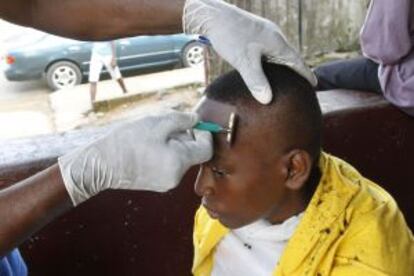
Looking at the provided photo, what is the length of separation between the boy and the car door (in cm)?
901

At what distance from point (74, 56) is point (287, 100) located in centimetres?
904

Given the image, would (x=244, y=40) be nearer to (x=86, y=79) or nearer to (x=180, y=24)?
(x=180, y=24)

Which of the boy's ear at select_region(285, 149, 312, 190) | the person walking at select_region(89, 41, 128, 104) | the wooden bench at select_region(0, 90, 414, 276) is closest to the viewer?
the boy's ear at select_region(285, 149, 312, 190)

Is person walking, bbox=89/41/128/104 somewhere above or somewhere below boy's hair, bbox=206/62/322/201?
below

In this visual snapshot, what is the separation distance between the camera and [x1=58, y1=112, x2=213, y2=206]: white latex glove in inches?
48.3

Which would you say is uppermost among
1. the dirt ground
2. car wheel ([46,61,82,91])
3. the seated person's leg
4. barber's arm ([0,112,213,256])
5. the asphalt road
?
barber's arm ([0,112,213,256])

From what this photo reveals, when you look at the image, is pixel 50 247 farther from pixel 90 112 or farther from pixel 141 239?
pixel 90 112

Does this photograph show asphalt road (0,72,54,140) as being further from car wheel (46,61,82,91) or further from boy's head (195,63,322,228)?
boy's head (195,63,322,228)

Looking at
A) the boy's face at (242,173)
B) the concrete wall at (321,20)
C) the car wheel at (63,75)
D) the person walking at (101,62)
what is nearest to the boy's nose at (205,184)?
the boy's face at (242,173)

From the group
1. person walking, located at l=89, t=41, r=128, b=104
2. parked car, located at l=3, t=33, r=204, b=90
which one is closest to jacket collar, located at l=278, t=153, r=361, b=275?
person walking, located at l=89, t=41, r=128, b=104

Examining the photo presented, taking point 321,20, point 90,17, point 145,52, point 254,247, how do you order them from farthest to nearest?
1. point 145,52
2. point 321,20
3. point 90,17
4. point 254,247

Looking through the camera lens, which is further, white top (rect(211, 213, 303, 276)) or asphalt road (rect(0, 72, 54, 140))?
asphalt road (rect(0, 72, 54, 140))

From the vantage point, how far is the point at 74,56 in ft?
32.2

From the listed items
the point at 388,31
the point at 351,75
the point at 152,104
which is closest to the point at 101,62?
the point at 152,104
